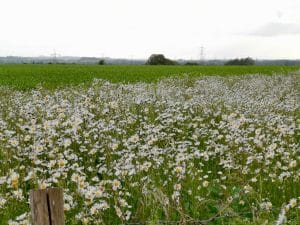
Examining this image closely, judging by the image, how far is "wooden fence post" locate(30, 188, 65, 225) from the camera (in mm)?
2898

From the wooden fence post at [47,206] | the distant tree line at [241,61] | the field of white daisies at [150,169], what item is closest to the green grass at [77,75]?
the field of white daisies at [150,169]

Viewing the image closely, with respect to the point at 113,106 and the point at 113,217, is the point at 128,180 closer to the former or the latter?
the point at 113,217

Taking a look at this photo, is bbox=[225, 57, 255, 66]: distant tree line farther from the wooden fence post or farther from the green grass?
the wooden fence post

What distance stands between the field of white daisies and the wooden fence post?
678 mm

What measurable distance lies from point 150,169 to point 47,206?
11.8ft

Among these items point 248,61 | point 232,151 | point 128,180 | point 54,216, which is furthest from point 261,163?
point 248,61

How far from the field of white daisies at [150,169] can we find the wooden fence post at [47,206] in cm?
68

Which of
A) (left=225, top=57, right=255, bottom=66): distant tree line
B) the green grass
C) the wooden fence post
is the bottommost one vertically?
(left=225, top=57, right=255, bottom=66): distant tree line

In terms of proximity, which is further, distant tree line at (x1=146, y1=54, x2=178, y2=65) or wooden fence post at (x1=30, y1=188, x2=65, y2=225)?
distant tree line at (x1=146, y1=54, x2=178, y2=65)

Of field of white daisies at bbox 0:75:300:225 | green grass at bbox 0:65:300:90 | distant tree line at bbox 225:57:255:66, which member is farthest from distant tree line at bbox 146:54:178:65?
field of white daisies at bbox 0:75:300:225

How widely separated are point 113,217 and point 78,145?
106 inches

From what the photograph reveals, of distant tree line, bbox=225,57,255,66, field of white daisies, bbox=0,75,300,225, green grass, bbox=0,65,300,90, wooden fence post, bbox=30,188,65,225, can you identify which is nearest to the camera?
wooden fence post, bbox=30,188,65,225

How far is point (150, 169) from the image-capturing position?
6469mm

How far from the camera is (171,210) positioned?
485cm
